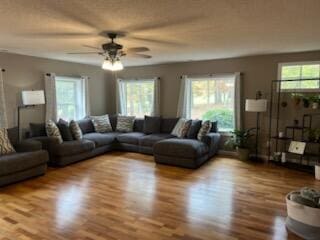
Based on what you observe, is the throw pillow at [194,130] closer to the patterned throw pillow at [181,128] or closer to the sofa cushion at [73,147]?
the patterned throw pillow at [181,128]

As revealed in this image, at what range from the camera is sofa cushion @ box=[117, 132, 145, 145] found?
6.12 metres

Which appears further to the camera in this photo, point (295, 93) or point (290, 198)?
point (295, 93)

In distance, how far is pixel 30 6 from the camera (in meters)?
2.36

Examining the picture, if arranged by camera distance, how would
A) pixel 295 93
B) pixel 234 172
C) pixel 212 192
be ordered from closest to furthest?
pixel 212 192
pixel 234 172
pixel 295 93

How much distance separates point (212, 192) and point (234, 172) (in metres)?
1.16

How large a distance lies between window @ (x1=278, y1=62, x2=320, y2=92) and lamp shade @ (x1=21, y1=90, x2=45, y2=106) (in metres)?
5.09

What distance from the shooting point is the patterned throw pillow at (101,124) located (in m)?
6.56

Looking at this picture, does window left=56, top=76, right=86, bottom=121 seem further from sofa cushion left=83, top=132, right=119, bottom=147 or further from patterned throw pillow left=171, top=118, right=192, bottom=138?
patterned throw pillow left=171, top=118, right=192, bottom=138

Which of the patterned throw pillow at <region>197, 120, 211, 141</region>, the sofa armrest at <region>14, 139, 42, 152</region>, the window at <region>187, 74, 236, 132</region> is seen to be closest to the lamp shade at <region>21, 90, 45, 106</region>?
the sofa armrest at <region>14, 139, 42, 152</region>

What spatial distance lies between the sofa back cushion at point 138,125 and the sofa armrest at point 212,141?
207cm

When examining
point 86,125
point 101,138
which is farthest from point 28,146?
point 86,125

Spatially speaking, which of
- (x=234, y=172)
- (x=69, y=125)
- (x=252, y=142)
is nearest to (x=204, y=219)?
(x=234, y=172)

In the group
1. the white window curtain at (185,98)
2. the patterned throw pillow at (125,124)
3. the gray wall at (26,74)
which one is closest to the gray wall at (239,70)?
the white window curtain at (185,98)

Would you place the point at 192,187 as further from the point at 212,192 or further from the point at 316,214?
the point at 316,214
